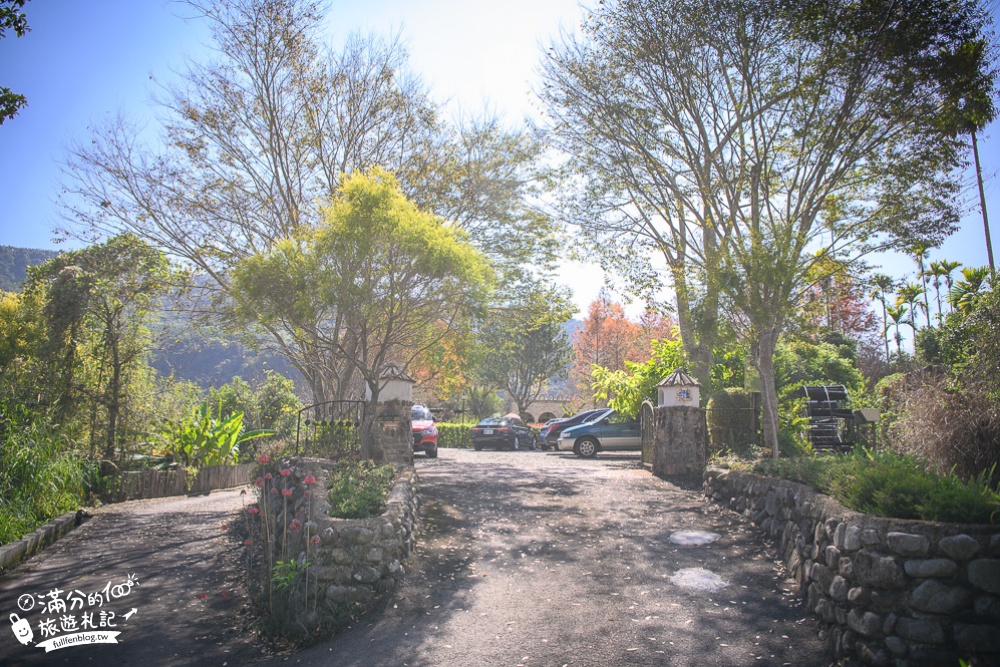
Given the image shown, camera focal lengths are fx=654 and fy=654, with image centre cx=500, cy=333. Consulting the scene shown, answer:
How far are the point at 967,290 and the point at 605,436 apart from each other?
9664 millimetres

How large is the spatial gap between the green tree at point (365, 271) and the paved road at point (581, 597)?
10.6 feet

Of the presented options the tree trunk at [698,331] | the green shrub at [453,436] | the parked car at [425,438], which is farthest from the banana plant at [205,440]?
the green shrub at [453,436]

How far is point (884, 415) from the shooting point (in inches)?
416

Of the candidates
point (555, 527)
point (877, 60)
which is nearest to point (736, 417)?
point (555, 527)

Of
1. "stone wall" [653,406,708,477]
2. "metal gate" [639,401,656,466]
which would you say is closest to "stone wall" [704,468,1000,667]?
"stone wall" [653,406,708,477]

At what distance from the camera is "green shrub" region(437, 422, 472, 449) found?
3050 cm

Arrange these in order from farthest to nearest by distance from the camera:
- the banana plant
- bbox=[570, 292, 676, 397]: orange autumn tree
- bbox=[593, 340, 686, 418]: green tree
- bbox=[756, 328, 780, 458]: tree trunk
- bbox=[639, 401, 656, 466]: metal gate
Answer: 1. bbox=[570, 292, 676, 397]: orange autumn tree
2. bbox=[593, 340, 686, 418]: green tree
3. bbox=[639, 401, 656, 466]: metal gate
4. the banana plant
5. bbox=[756, 328, 780, 458]: tree trunk

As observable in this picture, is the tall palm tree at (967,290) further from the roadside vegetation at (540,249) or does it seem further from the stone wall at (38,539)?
the stone wall at (38,539)

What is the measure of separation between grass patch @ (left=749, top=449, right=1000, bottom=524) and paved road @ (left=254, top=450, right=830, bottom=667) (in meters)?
1.10

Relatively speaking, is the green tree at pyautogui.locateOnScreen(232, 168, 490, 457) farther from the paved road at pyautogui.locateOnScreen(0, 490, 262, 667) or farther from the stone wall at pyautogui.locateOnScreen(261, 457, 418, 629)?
the stone wall at pyautogui.locateOnScreen(261, 457, 418, 629)

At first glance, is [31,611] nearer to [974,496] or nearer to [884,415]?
[974,496]

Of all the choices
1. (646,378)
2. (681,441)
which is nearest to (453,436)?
(646,378)

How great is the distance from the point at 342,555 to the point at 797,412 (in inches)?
395

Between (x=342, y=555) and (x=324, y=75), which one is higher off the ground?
(x=324, y=75)
